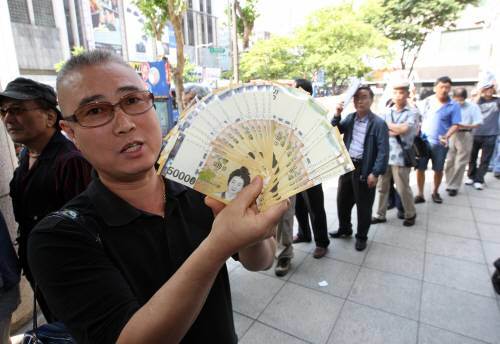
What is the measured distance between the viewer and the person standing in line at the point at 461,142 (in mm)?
4900

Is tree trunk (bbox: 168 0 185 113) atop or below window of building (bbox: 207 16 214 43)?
below

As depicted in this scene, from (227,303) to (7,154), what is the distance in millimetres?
2412

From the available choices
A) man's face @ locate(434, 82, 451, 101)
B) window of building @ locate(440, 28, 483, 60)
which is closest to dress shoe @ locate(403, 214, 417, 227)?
man's face @ locate(434, 82, 451, 101)

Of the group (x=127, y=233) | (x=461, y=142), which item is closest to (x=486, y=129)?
(x=461, y=142)

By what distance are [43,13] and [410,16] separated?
2260cm

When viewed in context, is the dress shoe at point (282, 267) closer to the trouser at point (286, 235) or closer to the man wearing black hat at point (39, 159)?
the trouser at point (286, 235)

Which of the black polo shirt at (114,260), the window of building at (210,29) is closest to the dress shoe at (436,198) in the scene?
the black polo shirt at (114,260)

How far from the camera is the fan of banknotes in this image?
78 cm

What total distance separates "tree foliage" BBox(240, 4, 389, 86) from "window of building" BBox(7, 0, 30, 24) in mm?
15561

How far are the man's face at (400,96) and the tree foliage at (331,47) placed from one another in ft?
36.0

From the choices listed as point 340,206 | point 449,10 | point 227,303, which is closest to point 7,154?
point 227,303

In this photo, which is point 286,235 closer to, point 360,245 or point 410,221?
point 360,245

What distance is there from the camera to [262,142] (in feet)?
2.59

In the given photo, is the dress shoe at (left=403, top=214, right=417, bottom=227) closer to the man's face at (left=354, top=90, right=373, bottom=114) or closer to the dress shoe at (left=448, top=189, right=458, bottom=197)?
the dress shoe at (left=448, top=189, right=458, bottom=197)
